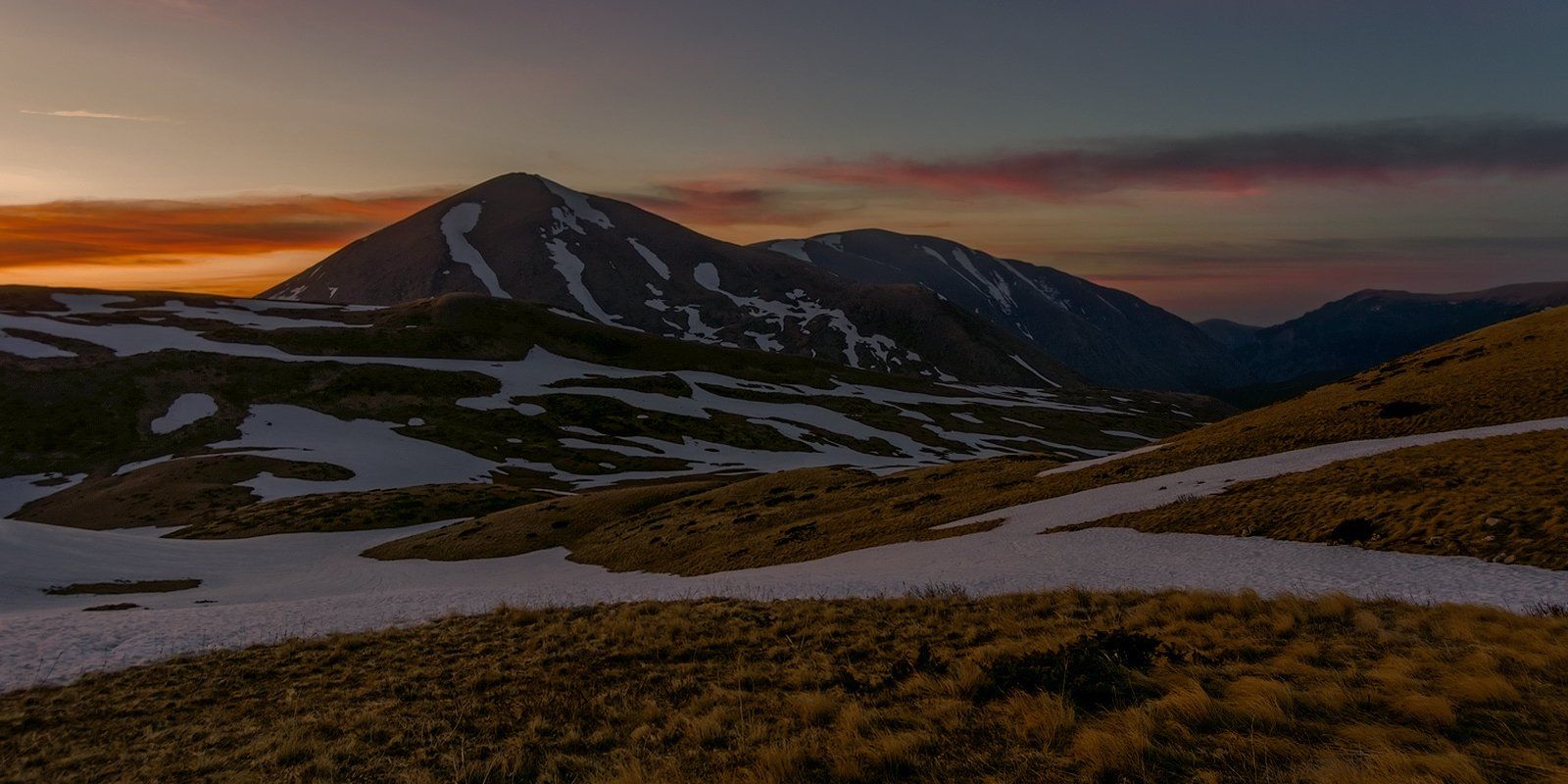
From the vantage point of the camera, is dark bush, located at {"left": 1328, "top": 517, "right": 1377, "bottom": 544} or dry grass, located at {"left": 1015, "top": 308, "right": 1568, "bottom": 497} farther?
dry grass, located at {"left": 1015, "top": 308, "right": 1568, "bottom": 497}

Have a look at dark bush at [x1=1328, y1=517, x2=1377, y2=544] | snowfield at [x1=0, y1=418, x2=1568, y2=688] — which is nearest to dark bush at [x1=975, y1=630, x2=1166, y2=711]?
snowfield at [x1=0, y1=418, x2=1568, y2=688]

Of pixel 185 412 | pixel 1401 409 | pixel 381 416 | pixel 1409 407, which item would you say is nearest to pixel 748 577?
pixel 1401 409

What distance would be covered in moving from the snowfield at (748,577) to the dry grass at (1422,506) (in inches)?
45.2

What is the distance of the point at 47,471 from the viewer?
9481 centimetres

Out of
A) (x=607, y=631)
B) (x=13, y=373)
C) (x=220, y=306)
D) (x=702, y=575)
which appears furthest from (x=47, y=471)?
(x=607, y=631)

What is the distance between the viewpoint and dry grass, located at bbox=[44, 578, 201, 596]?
121 ft

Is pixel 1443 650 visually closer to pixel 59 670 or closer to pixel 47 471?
pixel 59 670

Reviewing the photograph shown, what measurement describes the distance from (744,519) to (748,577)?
1672cm

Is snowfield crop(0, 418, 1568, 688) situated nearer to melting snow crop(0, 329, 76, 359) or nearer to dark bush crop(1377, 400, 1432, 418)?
dark bush crop(1377, 400, 1432, 418)

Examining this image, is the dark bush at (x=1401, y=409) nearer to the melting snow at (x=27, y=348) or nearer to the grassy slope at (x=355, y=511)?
the grassy slope at (x=355, y=511)

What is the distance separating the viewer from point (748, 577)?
31.0 meters

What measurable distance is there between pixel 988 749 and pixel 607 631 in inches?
483

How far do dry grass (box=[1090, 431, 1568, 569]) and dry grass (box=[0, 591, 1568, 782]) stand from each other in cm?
895

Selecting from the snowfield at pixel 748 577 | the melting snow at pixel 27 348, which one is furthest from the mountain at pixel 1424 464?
the melting snow at pixel 27 348
